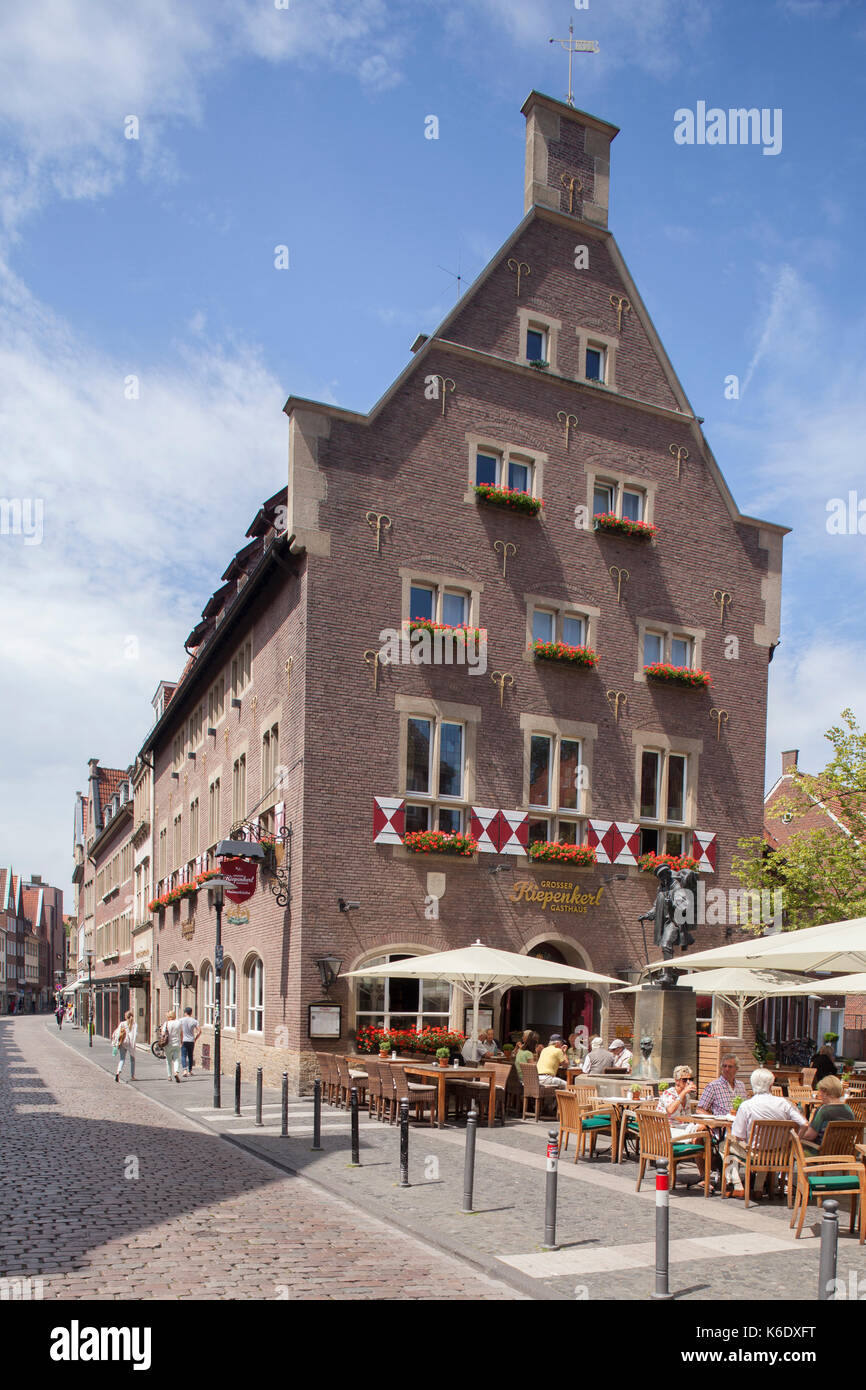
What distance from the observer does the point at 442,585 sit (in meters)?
24.0

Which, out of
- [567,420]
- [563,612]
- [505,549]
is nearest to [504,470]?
[505,549]

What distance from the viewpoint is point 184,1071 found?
28.0 meters

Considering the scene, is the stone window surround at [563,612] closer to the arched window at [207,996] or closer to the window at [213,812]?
the window at [213,812]

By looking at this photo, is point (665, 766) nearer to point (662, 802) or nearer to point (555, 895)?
point (662, 802)

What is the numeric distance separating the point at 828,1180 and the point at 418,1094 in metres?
8.75

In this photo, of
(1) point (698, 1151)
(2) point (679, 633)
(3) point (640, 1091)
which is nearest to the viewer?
(1) point (698, 1151)

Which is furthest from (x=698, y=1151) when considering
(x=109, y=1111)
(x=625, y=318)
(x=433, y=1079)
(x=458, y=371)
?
(x=625, y=318)

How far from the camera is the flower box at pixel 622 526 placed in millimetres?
26047

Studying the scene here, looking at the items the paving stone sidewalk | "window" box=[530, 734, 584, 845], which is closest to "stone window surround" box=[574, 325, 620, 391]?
"window" box=[530, 734, 584, 845]

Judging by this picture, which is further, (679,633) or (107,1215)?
(679,633)

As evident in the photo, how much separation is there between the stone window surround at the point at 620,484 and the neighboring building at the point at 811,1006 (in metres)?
6.78

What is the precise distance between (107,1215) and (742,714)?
2066 cm

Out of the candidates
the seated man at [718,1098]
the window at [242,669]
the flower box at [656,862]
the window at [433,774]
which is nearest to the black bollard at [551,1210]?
the seated man at [718,1098]

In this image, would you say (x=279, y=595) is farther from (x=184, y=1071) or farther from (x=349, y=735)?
(x=184, y=1071)
